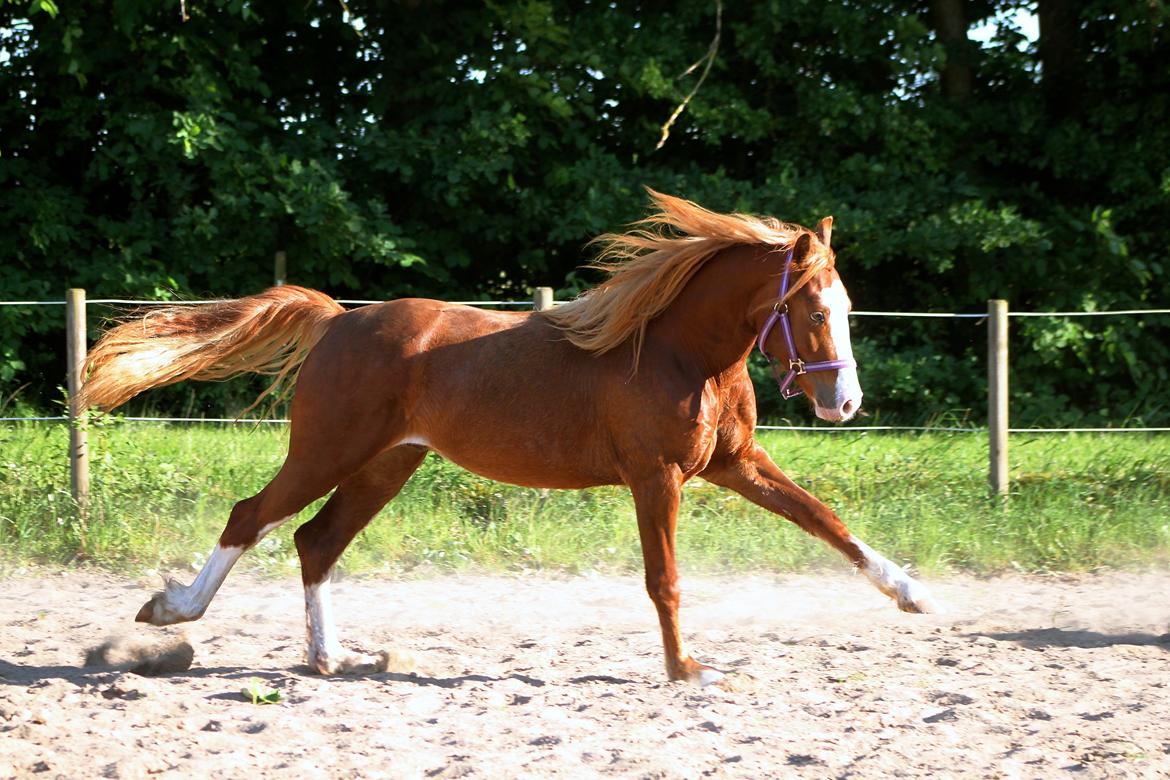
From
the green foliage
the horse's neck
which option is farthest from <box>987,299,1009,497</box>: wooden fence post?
the horse's neck

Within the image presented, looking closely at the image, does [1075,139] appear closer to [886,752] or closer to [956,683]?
[956,683]

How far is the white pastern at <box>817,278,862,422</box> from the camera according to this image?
4289mm

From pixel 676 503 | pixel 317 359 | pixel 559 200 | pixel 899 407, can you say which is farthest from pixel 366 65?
pixel 676 503

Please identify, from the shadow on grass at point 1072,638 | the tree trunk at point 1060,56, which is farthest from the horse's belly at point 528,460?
the tree trunk at point 1060,56

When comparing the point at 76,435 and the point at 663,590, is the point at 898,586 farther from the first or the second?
the point at 76,435

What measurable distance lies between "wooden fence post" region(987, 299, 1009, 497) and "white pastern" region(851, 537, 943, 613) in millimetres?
3102

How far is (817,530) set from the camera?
4906mm

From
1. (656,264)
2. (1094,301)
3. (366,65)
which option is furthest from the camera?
(366,65)

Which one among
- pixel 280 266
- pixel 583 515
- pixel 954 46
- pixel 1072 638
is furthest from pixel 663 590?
pixel 954 46

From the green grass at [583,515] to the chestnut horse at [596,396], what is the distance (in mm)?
1936

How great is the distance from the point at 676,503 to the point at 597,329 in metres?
0.76

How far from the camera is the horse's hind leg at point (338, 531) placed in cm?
481

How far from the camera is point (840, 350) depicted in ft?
14.3

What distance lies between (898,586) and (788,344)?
3.80ft
